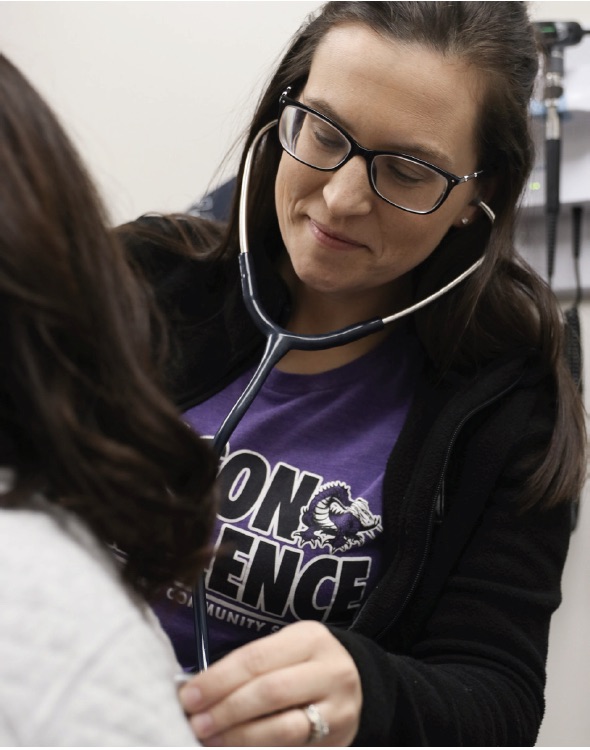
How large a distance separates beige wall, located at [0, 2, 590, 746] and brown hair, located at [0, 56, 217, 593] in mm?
1058

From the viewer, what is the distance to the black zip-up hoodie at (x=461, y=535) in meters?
0.95

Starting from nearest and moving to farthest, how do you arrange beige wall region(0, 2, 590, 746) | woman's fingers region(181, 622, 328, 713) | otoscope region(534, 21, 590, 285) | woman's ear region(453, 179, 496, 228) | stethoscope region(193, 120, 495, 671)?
woman's fingers region(181, 622, 328, 713), stethoscope region(193, 120, 495, 671), woman's ear region(453, 179, 496, 228), otoscope region(534, 21, 590, 285), beige wall region(0, 2, 590, 746)

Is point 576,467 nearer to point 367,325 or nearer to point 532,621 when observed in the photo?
point 532,621

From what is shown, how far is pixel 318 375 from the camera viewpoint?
114 cm

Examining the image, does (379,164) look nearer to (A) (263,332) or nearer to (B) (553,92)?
A: (A) (263,332)

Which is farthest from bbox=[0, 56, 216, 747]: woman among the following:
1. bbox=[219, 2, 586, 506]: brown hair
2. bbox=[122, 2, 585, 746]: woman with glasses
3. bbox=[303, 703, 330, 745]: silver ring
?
bbox=[219, 2, 586, 506]: brown hair

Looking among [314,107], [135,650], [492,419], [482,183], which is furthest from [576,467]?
[135,650]

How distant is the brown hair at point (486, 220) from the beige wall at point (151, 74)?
0.49 meters

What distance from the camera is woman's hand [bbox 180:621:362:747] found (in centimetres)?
67

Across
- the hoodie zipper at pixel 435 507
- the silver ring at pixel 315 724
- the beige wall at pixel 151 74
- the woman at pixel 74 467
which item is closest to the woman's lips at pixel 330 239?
the hoodie zipper at pixel 435 507

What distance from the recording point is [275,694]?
684 mm

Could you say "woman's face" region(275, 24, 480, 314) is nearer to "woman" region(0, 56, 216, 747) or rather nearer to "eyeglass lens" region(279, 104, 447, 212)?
"eyeglass lens" region(279, 104, 447, 212)

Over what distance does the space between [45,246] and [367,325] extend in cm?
50

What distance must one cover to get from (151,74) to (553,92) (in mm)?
738
